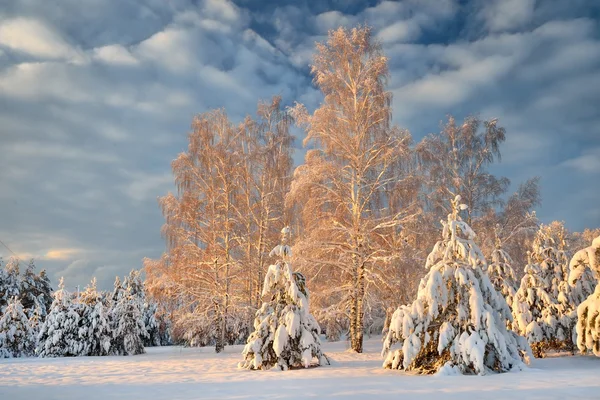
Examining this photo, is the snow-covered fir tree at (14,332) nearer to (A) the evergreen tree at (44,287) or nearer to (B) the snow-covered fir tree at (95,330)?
(B) the snow-covered fir tree at (95,330)

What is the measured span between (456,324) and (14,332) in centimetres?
2142

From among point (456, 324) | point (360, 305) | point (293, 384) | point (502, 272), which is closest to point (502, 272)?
point (502, 272)

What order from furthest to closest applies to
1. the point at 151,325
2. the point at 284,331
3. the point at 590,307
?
1. the point at 151,325
2. the point at 284,331
3. the point at 590,307

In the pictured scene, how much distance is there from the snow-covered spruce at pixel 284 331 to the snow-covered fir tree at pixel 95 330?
12.2m

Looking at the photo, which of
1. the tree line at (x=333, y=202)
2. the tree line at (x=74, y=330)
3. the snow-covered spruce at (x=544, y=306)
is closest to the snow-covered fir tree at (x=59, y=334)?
the tree line at (x=74, y=330)

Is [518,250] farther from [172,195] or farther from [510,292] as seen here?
[172,195]

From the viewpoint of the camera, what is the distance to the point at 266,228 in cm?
2219

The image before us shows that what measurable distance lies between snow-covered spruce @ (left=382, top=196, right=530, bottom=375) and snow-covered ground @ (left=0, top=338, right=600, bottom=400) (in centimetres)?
50

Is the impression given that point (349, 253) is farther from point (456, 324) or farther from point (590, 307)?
point (590, 307)

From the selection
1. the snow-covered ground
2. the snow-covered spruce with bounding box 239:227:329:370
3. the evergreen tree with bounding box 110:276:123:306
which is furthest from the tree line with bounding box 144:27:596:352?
the evergreen tree with bounding box 110:276:123:306

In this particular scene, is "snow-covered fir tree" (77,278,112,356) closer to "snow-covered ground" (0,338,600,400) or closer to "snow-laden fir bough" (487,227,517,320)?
"snow-covered ground" (0,338,600,400)

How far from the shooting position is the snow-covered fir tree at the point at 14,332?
2233 centimetres

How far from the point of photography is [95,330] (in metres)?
22.8

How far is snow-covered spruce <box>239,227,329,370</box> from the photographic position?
12.6 metres
